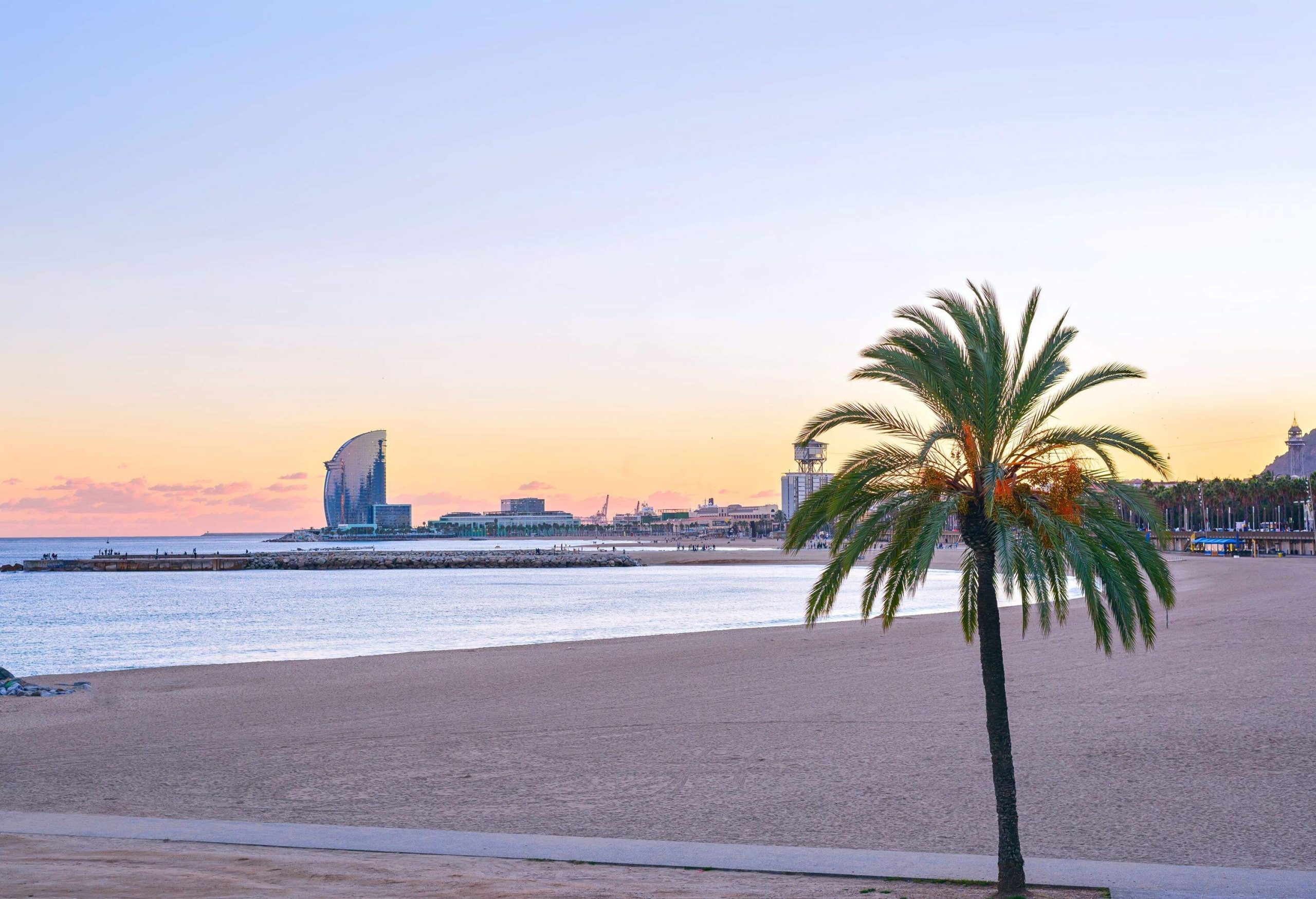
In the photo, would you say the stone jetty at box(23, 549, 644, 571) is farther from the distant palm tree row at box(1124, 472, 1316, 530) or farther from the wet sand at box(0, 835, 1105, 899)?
the wet sand at box(0, 835, 1105, 899)

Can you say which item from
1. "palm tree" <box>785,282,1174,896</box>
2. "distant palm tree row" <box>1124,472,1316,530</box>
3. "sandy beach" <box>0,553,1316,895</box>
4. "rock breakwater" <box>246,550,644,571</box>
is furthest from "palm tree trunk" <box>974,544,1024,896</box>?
"distant palm tree row" <box>1124,472,1316,530</box>

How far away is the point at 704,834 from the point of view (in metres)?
10.9

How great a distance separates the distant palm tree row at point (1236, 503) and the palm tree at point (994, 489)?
409 ft

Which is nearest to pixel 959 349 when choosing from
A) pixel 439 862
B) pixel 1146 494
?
pixel 1146 494

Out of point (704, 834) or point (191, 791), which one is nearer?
point (704, 834)

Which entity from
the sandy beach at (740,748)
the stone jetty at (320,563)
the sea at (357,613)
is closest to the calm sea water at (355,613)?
the sea at (357,613)

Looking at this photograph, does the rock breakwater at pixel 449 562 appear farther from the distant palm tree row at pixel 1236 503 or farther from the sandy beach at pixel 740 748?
the sandy beach at pixel 740 748

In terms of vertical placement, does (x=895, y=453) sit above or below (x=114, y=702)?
above

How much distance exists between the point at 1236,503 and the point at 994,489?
15417 cm

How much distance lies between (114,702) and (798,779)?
48.4 ft

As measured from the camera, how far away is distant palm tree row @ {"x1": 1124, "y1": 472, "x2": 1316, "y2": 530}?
435ft

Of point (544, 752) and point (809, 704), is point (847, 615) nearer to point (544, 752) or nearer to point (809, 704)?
point (809, 704)

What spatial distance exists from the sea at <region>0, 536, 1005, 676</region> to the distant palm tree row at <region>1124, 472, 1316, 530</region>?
69.0 meters

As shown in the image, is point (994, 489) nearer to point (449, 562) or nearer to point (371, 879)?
point (371, 879)
